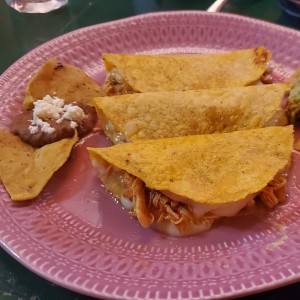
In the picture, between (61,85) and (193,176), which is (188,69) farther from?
(193,176)

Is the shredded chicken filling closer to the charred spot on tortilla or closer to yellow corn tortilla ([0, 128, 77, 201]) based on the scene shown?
the charred spot on tortilla

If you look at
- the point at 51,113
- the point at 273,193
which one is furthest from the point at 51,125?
the point at 273,193

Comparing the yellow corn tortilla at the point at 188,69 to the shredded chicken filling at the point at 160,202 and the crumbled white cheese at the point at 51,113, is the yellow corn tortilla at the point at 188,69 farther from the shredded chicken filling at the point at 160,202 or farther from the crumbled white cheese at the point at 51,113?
the shredded chicken filling at the point at 160,202

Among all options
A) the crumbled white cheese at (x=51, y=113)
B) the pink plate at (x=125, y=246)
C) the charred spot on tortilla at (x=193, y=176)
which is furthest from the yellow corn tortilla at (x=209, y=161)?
the crumbled white cheese at (x=51, y=113)

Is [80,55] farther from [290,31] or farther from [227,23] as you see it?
[290,31]

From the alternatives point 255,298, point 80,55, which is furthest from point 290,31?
point 255,298

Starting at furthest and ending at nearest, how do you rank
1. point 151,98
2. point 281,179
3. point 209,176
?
point 151,98, point 281,179, point 209,176

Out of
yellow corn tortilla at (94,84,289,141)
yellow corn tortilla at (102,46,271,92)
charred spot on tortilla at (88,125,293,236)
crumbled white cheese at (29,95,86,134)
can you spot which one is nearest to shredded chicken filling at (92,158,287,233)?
charred spot on tortilla at (88,125,293,236)
